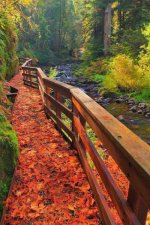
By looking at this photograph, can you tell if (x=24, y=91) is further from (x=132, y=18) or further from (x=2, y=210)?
(x=132, y=18)

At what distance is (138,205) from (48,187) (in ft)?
7.88

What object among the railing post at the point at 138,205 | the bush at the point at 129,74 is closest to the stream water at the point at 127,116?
the bush at the point at 129,74

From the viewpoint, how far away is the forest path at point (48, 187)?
354 centimetres

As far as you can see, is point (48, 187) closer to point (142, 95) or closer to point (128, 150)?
point (128, 150)

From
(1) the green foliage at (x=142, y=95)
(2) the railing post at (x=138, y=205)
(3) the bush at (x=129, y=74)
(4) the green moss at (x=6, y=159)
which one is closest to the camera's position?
(2) the railing post at (x=138, y=205)

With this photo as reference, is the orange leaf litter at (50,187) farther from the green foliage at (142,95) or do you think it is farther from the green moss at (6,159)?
the green foliage at (142,95)

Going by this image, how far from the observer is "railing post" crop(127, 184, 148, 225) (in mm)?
2044

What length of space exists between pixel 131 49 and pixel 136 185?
21.7 meters

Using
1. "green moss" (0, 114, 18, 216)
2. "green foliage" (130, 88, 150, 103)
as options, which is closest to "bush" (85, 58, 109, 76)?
"green foliage" (130, 88, 150, 103)

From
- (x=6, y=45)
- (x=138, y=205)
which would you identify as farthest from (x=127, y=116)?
(x=138, y=205)

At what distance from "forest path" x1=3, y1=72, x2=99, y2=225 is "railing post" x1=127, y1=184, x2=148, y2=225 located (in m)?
1.37

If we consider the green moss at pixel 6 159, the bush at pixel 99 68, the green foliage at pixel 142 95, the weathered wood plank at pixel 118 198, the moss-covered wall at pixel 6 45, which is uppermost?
the moss-covered wall at pixel 6 45

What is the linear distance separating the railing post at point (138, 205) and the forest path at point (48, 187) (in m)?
1.37

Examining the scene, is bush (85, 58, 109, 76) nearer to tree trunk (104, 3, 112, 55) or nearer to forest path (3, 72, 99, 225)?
tree trunk (104, 3, 112, 55)
